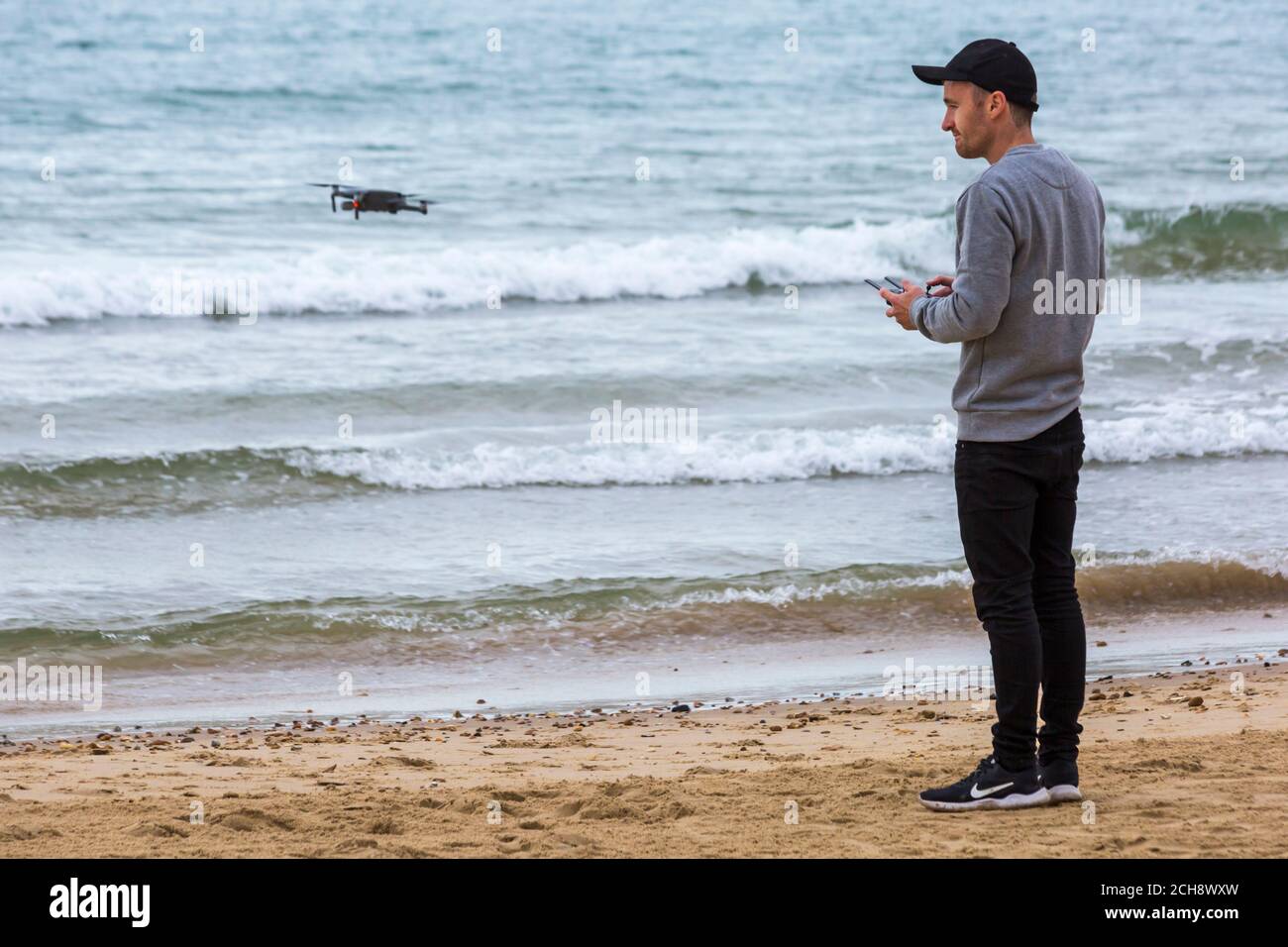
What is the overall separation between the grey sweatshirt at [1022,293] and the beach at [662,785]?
0.99 m

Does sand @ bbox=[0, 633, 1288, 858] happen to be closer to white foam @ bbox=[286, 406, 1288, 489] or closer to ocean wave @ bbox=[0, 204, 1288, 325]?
white foam @ bbox=[286, 406, 1288, 489]

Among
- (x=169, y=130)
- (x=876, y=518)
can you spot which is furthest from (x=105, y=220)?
(x=876, y=518)

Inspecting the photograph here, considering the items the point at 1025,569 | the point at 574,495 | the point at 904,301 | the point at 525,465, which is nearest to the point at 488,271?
the point at 525,465

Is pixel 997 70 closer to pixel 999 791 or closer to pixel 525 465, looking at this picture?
pixel 999 791

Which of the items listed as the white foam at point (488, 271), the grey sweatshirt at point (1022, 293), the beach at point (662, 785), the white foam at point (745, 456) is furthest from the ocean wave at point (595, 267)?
the grey sweatshirt at point (1022, 293)

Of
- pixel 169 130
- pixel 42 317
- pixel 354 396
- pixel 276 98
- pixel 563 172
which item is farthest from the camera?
pixel 276 98

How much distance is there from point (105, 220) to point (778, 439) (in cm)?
1123

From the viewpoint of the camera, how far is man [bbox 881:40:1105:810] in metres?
3.32

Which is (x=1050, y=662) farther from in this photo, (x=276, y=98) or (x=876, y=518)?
(x=276, y=98)

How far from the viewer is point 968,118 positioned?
3432 mm

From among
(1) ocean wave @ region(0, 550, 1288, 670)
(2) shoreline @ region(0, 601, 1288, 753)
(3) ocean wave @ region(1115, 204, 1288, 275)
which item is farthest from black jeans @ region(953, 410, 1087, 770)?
(3) ocean wave @ region(1115, 204, 1288, 275)

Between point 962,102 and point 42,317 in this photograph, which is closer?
point 962,102

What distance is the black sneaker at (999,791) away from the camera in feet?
11.8

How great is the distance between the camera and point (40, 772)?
14.7 ft
